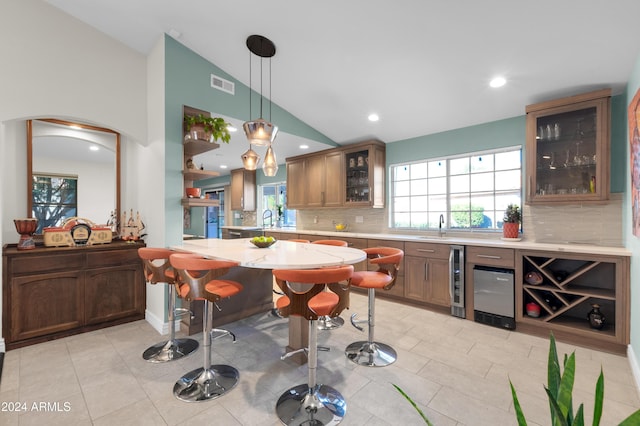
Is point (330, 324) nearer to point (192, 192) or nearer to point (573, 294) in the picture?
point (192, 192)

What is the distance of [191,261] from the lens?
6.18ft

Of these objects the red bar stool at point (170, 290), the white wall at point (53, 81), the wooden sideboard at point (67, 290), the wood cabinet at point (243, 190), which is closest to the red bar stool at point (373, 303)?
the red bar stool at point (170, 290)

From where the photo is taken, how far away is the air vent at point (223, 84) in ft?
11.5

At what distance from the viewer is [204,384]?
204 cm

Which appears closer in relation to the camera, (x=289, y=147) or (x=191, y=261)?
(x=191, y=261)

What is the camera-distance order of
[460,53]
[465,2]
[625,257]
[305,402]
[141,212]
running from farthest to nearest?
[141,212] → [460,53] → [625,257] → [465,2] → [305,402]

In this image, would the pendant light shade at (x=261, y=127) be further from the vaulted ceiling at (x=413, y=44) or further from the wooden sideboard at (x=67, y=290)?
the wooden sideboard at (x=67, y=290)

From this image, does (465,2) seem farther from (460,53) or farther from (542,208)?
(542,208)

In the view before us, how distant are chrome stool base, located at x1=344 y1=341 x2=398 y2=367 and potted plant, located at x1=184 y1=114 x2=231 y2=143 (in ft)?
8.50

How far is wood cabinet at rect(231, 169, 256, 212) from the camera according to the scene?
6.86m

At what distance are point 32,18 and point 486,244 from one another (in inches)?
200

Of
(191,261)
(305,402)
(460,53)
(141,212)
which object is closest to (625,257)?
(460,53)

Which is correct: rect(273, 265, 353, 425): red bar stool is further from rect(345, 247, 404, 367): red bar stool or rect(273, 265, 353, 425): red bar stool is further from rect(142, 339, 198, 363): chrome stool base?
rect(142, 339, 198, 363): chrome stool base

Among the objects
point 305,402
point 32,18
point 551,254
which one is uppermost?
point 32,18
